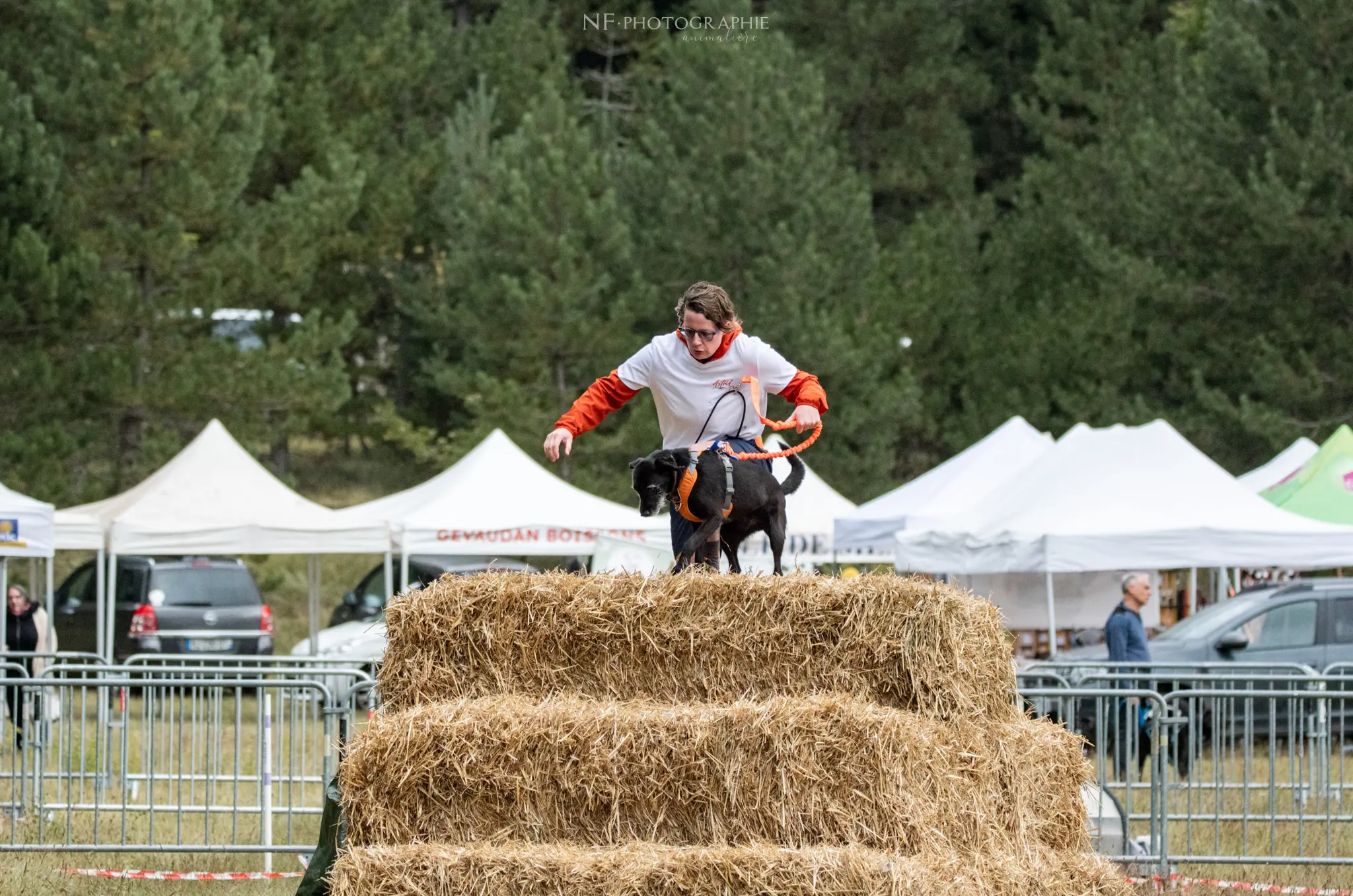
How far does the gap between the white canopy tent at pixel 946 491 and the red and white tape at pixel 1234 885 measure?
35.4 feet

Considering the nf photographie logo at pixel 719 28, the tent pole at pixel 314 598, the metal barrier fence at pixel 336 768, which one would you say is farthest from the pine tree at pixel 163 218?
the metal barrier fence at pixel 336 768

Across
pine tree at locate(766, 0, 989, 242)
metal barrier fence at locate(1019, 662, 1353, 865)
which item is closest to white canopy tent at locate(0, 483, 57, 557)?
metal barrier fence at locate(1019, 662, 1353, 865)

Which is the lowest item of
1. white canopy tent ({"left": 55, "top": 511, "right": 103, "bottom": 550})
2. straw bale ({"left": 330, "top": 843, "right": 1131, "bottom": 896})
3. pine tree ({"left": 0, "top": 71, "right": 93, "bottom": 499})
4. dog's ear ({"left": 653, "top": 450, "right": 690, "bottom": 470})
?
straw bale ({"left": 330, "top": 843, "right": 1131, "bottom": 896})

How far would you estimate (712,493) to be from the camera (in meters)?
6.33

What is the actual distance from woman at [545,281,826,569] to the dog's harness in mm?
154

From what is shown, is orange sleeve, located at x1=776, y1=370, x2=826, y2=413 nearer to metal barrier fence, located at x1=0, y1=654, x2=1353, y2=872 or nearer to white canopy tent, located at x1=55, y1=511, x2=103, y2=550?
metal barrier fence, located at x1=0, y1=654, x2=1353, y2=872

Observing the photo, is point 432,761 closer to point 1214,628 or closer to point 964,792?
point 964,792

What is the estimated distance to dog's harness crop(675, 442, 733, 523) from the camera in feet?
20.7

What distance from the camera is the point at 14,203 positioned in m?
25.6

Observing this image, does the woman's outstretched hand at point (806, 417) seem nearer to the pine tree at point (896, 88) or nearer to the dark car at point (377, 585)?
the dark car at point (377, 585)

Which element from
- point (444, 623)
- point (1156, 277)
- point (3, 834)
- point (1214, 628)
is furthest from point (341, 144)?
point (444, 623)

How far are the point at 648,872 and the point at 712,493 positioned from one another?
1.39m

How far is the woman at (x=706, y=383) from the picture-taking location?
6.54m

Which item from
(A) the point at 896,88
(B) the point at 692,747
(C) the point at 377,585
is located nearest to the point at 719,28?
(A) the point at 896,88
